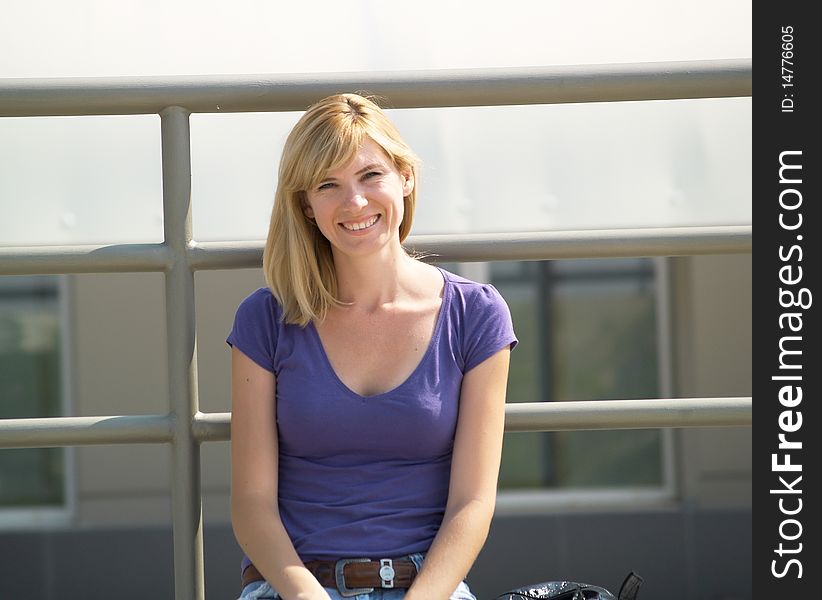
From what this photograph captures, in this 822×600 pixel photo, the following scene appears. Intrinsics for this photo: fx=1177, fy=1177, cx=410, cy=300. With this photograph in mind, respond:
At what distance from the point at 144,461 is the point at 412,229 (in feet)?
22.4

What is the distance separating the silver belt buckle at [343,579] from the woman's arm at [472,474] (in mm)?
106

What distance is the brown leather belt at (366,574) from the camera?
6.60 feet

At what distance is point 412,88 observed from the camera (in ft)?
6.77

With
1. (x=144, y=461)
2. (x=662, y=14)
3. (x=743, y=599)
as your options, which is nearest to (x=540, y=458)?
(x=743, y=599)

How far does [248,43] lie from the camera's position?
7.65 feet

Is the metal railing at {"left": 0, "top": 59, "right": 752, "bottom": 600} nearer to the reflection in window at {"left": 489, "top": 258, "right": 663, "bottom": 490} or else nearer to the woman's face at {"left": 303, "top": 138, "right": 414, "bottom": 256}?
the woman's face at {"left": 303, "top": 138, "right": 414, "bottom": 256}

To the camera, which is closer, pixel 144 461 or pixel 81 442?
pixel 81 442

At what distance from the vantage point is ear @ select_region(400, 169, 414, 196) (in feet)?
7.18

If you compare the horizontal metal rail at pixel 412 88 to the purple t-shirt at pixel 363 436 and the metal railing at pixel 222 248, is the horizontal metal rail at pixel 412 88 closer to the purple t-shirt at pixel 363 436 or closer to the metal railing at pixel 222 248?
the metal railing at pixel 222 248

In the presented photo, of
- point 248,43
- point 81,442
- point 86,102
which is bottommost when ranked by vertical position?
point 81,442

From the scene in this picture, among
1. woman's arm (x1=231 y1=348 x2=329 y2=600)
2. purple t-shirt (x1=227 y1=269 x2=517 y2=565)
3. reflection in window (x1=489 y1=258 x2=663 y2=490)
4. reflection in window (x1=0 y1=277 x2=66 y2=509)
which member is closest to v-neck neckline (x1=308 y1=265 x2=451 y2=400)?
purple t-shirt (x1=227 y1=269 x2=517 y2=565)

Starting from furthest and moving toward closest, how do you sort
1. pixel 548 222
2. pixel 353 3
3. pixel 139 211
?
pixel 353 3
pixel 548 222
pixel 139 211

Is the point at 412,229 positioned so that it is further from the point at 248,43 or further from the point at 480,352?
the point at 248,43

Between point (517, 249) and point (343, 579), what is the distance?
649 mm
